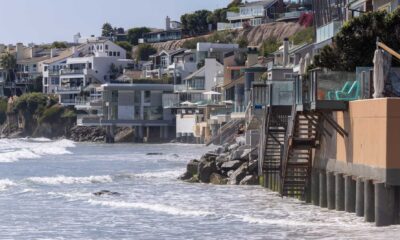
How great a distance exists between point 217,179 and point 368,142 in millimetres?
20949

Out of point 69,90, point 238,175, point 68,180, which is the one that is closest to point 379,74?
point 238,175

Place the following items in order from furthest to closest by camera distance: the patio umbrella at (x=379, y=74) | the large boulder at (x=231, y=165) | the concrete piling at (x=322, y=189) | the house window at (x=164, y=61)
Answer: the house window at (x=164, y=61)
the large boulder at (x=231, y=165)
the concrete piling at (x=322, y=189)
the patio umbrella at (x=379, y=74)

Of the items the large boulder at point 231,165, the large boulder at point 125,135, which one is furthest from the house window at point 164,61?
the large boulder at point 231,165

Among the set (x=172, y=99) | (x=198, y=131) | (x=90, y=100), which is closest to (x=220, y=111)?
(x=198, y=131)

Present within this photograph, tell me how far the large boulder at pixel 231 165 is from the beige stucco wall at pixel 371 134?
16.8 metres

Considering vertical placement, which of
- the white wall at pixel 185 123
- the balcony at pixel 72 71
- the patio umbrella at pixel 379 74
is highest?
the balcony at pixel 72 71

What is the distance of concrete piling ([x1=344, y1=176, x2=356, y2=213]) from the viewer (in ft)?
97.4

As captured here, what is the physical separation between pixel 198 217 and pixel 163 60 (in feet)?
480

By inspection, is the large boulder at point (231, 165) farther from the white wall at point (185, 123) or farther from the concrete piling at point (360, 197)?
the white wall at point (185, 123)

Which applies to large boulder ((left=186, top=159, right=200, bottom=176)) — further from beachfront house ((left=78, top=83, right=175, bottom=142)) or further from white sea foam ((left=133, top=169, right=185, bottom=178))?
beachfront house ((left=78, top=83, right=175, bottom=142))

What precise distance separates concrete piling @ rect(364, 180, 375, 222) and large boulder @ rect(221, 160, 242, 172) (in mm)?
21285

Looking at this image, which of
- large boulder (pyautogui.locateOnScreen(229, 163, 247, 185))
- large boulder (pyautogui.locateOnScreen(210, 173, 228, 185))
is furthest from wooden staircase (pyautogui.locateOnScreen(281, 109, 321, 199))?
large boulder (pyautogui.locateOnScreen(210, 173, 228, 185))

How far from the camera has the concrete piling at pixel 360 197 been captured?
2817cm

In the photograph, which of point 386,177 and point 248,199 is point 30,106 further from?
point 386,177
